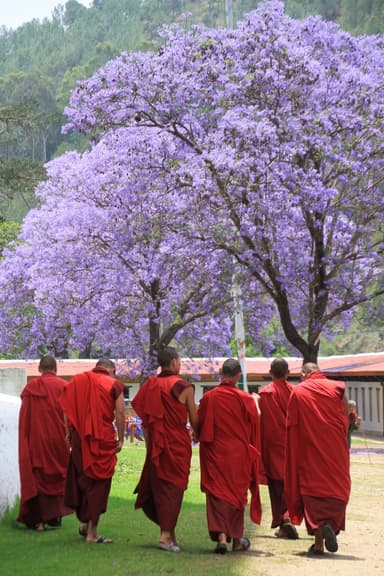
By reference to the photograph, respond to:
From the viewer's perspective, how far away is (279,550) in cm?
1016

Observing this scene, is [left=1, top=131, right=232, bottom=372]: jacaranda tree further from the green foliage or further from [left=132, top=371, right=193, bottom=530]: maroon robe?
[left=132, top=371, right=193, bottom=530]: maroon robe

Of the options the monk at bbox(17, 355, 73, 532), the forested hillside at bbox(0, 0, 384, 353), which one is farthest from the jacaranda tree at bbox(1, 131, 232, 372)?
the forested hillside at bbox(0, 0, 384, 353)

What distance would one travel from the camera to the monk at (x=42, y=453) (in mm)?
11133

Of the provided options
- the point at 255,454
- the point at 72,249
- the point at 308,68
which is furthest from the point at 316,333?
the point at 255,454

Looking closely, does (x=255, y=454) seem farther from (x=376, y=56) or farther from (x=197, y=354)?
(x=197, y=354)

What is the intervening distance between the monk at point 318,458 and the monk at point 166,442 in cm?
97

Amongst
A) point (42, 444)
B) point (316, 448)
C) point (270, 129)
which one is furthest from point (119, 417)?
point (270, 129)

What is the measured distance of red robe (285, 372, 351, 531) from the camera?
9984 mm

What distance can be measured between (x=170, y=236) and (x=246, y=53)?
460 cm

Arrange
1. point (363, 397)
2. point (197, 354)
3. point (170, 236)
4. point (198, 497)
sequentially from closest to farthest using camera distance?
point (198, 497), point (170, 236), point (197, 354), point (363, 397)

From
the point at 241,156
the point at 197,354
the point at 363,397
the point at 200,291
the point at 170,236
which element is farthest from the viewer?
the point at 363,397

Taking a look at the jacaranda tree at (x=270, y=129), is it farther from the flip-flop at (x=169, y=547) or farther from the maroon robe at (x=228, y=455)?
the flip-flop at (x=169, y=547)

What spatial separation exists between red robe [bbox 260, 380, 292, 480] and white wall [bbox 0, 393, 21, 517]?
8.94 feet

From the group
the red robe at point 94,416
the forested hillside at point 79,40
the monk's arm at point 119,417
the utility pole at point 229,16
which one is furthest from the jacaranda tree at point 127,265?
the forested hillside at point 79,40
